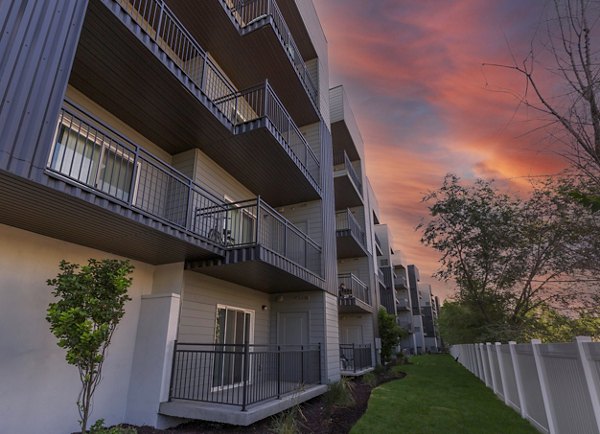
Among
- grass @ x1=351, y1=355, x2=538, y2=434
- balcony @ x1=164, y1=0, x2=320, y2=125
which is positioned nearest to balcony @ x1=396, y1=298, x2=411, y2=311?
grass @ x1=351, y1=355, x2=538, y2=434

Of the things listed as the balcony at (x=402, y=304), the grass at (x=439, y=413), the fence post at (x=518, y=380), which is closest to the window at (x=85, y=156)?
the grass at (x=439, y=413)

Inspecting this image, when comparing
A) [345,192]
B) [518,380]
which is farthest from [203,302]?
[345,192]

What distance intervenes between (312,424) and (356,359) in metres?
9.26

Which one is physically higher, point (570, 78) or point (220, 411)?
point (570, 78)

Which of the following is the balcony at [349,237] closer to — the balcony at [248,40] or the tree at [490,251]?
the tree at [490,251]

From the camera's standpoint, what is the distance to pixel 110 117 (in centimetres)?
783

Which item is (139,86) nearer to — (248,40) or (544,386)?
(248,40)

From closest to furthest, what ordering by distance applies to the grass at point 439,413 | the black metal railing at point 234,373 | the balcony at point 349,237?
the black metal railing at point 234,373, the grass at point 439,413, the balcony at point 349,237

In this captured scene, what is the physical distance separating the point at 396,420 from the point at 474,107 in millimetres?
7183

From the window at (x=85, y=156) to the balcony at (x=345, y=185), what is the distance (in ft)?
40.2

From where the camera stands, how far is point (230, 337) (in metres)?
10.3

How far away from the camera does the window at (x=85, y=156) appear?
19.7 ft

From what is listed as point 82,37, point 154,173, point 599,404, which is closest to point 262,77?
point 154,173

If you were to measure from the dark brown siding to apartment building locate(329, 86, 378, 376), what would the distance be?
13.9 meters
